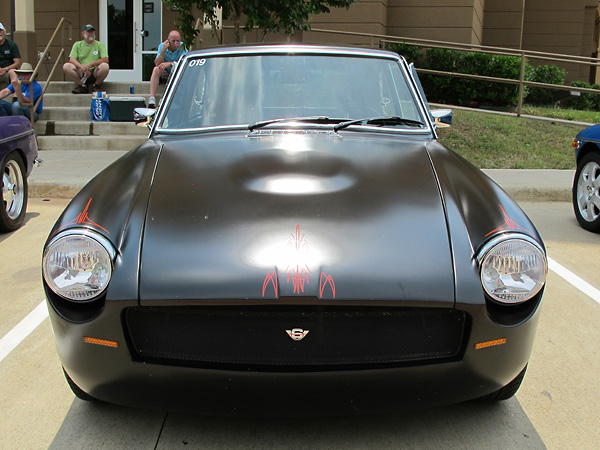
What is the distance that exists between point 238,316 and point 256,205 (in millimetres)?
488

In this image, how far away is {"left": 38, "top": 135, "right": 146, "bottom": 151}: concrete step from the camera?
10227 mm

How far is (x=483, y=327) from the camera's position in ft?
A: 7.10

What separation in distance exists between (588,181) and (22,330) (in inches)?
203

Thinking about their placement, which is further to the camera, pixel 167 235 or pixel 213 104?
pixel 213 104

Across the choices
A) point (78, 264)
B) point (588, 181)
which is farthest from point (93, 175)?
point (78, 264)

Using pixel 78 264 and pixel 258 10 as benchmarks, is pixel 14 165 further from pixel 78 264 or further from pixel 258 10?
pixel 258 10

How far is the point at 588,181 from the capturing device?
6.05m

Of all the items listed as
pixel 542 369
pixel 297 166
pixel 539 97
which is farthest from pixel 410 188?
pixel 539 97

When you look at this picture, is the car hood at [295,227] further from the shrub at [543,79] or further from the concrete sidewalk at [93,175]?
the shrub at [543,79]

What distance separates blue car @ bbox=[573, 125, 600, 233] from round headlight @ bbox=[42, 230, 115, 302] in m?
5.08

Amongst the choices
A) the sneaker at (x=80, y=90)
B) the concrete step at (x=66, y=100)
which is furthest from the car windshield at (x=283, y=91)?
the sneaker at (x=80, y=90)

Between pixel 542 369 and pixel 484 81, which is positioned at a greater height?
pixel 484 81

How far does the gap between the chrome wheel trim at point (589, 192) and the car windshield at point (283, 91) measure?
325cm

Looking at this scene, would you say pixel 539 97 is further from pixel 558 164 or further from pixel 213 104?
pixel 213 104
